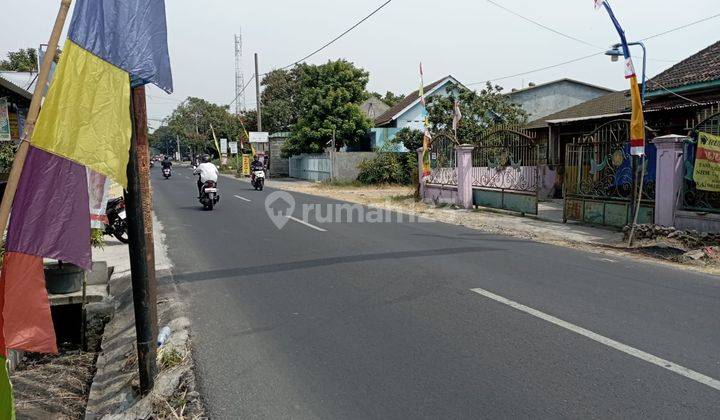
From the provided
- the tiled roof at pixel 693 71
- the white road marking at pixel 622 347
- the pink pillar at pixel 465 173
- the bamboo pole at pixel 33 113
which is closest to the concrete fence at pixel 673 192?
the tiled roof at pixel 693 71

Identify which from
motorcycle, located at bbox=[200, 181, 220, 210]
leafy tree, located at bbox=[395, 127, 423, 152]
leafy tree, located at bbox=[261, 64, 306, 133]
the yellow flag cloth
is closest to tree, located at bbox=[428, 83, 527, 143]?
leafy tree, located at bbox=[395, 127, 423, 152]

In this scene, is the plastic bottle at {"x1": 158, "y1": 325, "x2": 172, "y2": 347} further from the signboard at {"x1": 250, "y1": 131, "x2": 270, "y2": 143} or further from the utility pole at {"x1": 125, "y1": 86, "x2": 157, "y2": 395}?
the signboard at {"x1": 250, "y1": 131, "x2": 270, "y2": 143}

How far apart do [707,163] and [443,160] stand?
997 centimetres

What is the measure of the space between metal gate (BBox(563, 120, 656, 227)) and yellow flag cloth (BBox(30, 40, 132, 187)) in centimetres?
1045

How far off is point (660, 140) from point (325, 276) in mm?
7615

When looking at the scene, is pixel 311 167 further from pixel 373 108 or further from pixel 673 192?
pixel 673 192

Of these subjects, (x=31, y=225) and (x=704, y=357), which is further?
(x=704, y=357)

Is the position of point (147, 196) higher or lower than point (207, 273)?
higher

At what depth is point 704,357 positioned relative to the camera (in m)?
4.46

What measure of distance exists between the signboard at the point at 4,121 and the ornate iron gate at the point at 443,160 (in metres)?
13.2

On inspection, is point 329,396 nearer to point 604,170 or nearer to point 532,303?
point 532,303

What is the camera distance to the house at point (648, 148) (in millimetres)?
10484

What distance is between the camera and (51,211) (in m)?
3.04

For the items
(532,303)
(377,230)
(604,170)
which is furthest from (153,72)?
(604,170)
